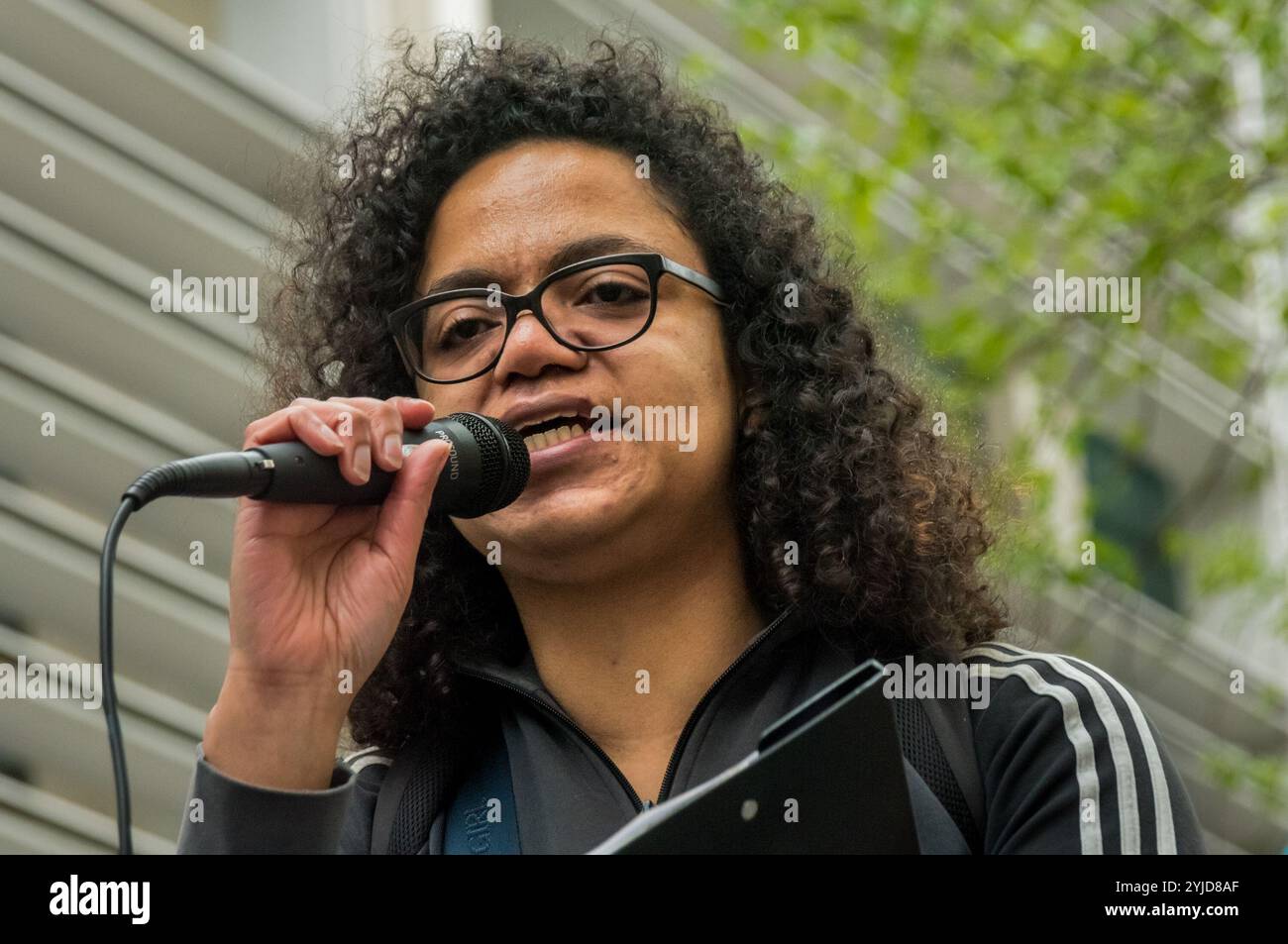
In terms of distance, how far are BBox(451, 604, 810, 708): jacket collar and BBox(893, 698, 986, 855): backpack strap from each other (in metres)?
0.28

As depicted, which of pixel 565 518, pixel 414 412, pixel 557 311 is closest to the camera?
pixel 414 412

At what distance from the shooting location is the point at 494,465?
7.55 feet

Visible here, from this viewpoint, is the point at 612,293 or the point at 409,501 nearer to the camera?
the point at 409,501

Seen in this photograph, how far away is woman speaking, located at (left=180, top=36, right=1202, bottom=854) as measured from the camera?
7.14ft

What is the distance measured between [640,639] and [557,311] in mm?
522

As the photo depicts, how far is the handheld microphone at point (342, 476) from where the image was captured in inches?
75.5

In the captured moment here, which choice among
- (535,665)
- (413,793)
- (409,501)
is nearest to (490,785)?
(413,793)

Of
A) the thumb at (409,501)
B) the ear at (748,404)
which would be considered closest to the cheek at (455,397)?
the thumb at (409,501)

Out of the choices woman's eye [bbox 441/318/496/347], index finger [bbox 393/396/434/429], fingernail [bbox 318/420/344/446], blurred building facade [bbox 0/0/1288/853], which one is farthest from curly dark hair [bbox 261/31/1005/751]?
blurred building facade [bbox 0/0/1288/853]

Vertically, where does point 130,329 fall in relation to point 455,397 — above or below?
above

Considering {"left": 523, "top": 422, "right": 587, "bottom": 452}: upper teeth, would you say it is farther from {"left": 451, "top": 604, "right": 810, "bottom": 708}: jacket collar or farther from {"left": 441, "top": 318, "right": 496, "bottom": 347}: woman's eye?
{"left": 451, "top": 604, "right": 810, "bottom": 708}: jacket collar

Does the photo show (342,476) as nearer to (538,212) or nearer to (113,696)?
(113,696)

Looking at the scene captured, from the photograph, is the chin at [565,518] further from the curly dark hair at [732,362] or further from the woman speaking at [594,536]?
the curly dark hair at [732,362]
